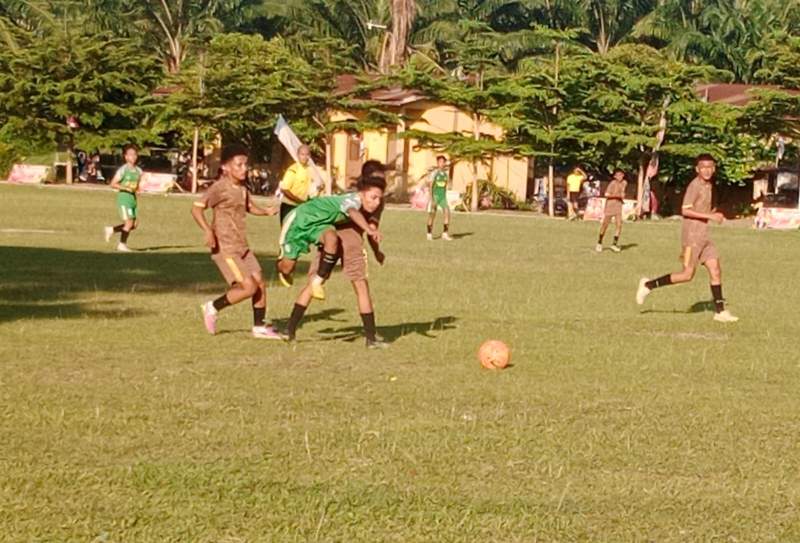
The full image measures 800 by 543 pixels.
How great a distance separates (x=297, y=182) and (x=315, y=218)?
21.0ft

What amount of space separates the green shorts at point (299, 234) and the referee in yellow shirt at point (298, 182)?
17.7ft

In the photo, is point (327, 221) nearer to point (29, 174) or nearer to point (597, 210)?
point (597, 210)

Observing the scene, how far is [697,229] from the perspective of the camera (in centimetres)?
1572

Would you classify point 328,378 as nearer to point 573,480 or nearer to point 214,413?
point 214,413

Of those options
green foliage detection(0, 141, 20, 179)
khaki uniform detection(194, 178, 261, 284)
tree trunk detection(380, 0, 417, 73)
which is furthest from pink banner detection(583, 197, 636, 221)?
khaki uniform detection(194, 178, 261, 284)

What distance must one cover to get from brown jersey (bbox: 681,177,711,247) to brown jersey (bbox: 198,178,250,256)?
204 inches

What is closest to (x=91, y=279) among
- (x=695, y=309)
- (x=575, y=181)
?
(x=695, y=309)

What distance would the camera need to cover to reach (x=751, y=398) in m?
10.1

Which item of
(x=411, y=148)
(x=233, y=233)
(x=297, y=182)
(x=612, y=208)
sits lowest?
(x=612, y=208)

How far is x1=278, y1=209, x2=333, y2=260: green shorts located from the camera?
12.5 meters

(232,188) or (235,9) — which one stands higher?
(235,9)

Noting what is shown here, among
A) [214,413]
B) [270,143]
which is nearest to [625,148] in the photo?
[270,143]

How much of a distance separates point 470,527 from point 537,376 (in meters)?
4.65

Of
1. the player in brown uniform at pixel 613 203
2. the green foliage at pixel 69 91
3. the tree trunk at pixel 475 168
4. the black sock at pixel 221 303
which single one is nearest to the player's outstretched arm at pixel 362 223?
the black sock at pixel 221 303
